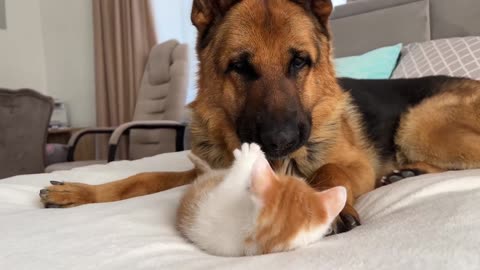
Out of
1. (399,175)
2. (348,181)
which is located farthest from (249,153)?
(399,175)

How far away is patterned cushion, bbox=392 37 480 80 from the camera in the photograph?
1966 millimetres

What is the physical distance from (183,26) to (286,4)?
322 cm

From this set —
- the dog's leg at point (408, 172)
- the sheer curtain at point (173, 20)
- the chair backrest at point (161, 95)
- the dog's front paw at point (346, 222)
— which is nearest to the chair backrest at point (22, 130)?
the chair backrest at point (161, 95)

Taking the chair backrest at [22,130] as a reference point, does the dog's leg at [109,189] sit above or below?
above

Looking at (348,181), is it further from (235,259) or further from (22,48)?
(22,48)

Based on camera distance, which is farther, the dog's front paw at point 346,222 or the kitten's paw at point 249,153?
the dog's front paw at point 346,222

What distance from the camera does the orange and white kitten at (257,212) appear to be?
0.74 meters

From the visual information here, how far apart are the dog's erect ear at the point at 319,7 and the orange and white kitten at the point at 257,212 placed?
84cm

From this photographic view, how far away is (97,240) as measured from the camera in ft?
2.67

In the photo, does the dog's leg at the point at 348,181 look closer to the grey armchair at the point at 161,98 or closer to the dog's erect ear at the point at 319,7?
the dog's erect ear at the point at 319,7

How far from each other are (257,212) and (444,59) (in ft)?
5.62

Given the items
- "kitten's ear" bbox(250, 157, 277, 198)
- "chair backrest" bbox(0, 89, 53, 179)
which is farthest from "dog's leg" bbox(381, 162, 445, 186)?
"chair backrest" bbox(0, 89, 53, 179)

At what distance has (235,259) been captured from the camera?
28.2 inches

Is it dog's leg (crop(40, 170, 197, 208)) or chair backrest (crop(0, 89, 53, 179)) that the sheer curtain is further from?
dog's leg (crop(40, 170, 197, 208))
